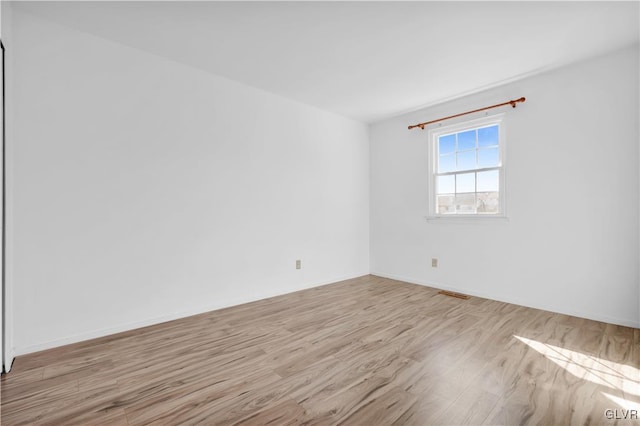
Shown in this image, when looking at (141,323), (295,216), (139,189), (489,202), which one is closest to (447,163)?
(489,202)

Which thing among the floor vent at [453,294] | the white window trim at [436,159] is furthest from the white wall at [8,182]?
the white window trim at [436,159]

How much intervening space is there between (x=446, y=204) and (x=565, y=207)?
4.21 feet

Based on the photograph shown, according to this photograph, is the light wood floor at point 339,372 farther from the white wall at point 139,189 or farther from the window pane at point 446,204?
the window pane at point 446,204

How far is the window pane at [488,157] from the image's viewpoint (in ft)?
11.5

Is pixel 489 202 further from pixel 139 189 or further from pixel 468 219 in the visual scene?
pixel 139 189

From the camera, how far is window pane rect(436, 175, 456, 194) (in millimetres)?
3932

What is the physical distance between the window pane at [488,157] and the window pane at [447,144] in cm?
38

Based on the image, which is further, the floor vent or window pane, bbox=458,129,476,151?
window pane, bbox=458,129,476,151

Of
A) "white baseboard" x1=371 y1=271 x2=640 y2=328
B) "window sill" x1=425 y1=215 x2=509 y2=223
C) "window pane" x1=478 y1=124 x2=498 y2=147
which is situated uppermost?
"window pane" x1=478 y1=124 x2=498 y2=147

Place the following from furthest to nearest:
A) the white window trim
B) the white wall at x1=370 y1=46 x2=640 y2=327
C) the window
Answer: the window, the white window trim, the white wall at x1=370 y1=46 x2=640 y2=327

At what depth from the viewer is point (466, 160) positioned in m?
3.81

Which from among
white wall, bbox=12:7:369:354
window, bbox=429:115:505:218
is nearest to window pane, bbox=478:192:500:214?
window, bbox=429:115:505:218

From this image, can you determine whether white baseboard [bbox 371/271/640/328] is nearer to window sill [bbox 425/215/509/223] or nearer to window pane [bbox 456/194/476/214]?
window sill [bbox 425/215/509/223]

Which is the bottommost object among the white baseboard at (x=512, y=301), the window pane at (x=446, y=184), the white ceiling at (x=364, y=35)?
the white baseboard at (x=512, y=301)
